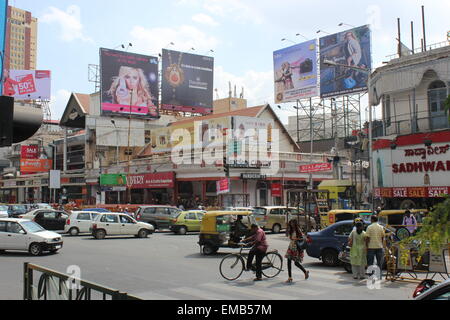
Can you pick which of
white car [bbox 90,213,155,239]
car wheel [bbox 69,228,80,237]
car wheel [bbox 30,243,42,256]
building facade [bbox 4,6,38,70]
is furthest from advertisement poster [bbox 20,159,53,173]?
building facade [bbox 4,6,38,70]

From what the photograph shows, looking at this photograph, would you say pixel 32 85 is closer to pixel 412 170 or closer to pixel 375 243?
pixel 412 170

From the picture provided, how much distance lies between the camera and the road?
34.3 feet

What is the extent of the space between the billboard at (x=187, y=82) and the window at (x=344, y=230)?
5098cm

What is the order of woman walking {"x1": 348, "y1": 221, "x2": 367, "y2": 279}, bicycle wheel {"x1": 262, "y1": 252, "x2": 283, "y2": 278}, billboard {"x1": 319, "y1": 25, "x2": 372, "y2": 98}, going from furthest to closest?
billboard {"x1": 319, "y1": 25, "x2": 372, "y2": 98}
bicycle wheel {"x1": 262, "y1": 252, "x2": 283, "y2": 278}
woman walking {"x1": 348, "y1": 221, "x2": 367, "y2": 279}

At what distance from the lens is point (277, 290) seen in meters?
11.1

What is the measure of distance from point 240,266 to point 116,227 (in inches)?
528

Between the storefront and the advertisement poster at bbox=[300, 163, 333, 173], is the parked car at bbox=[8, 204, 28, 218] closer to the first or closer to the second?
the advertisement poster at bbox=[300, 163, 333, 173]

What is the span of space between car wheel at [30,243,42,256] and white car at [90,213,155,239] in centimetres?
652

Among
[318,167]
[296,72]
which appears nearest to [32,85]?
[296,72]

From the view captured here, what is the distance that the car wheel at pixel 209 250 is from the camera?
17.6 m

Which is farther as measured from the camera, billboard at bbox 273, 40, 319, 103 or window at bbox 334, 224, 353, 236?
billboard at bbox 273, 40, 319, 103

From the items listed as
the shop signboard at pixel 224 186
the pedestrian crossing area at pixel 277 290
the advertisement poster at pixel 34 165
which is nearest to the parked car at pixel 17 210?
the shop signboard at pixel 224 186

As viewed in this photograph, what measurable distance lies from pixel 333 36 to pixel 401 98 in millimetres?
25170

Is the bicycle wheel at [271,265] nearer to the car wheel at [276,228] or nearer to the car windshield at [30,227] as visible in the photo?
the car windshield at [30,227]
